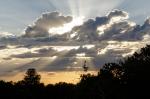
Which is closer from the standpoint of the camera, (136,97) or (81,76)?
(136,97)

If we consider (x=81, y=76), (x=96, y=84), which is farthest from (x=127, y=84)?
(x=81, y=76)

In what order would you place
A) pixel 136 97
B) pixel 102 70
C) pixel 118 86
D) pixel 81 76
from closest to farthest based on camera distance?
pixel 136 97
pixel 118 86
pixel 102 70
pixel 81 76

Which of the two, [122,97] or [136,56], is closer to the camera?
[122,97]

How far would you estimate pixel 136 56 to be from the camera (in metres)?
159

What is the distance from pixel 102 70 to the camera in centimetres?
16625

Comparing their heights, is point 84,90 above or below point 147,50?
below

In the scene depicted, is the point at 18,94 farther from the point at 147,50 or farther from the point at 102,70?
the point at 147,50

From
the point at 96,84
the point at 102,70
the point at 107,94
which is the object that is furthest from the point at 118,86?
the point at 102,70

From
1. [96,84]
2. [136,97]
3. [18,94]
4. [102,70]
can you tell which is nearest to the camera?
[136,97]

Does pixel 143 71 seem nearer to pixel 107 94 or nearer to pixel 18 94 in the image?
pixel 107 94

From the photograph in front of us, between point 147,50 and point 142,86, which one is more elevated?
point 147,50

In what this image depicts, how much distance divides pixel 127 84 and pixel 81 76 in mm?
53722

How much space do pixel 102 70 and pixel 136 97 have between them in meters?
43.5

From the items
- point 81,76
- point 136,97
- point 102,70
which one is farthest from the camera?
point 81,76
